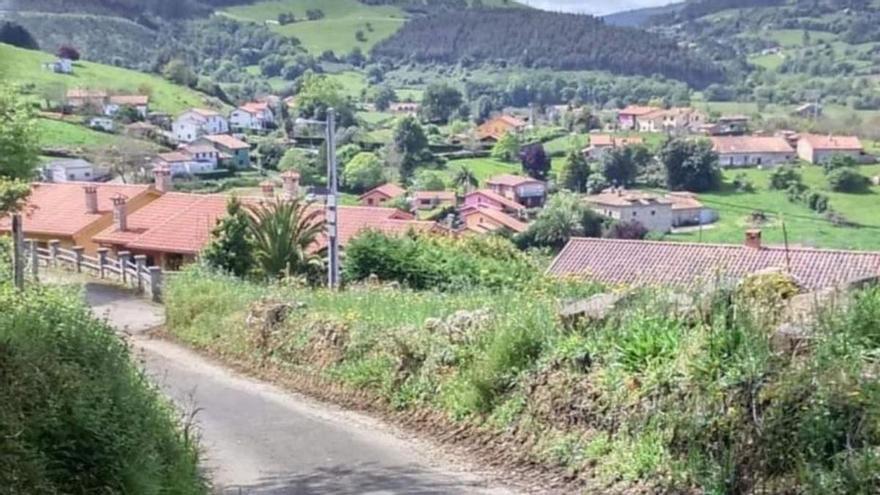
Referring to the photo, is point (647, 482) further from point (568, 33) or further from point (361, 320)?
point (568, 33)

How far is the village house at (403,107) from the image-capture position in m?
78.8

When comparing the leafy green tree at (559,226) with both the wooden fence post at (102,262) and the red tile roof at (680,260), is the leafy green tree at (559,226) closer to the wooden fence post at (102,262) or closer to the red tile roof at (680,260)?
the red tile roof at (680,260)

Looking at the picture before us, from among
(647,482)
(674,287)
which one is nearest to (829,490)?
(647,482)

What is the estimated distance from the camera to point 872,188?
138 ft

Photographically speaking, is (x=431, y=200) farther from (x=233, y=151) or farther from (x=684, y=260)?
(x=684, y=260)

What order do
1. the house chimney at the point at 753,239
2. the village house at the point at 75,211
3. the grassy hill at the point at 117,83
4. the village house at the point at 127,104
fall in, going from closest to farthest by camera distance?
1. the house chimney at the point at 753,239
2. the village house at the point at 75,211
3. the village house at the point at 127,104
4. the grassy hill at the point at 117,83

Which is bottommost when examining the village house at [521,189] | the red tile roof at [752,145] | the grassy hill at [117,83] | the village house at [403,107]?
the village house at [521,189]

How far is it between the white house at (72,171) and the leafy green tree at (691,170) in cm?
2609

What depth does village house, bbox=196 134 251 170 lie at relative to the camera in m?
56.5

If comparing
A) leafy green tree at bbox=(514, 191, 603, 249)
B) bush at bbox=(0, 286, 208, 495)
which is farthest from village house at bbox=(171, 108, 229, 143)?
bush at bbox=(0, 286, 208, 495)

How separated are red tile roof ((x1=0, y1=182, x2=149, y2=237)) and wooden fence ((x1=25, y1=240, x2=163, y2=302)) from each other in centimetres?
426

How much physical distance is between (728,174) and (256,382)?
42054 millimetres

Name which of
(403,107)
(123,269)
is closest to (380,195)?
(123,269)

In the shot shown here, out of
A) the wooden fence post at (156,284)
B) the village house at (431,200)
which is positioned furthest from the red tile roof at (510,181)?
the wooden fence post at (156,284)
